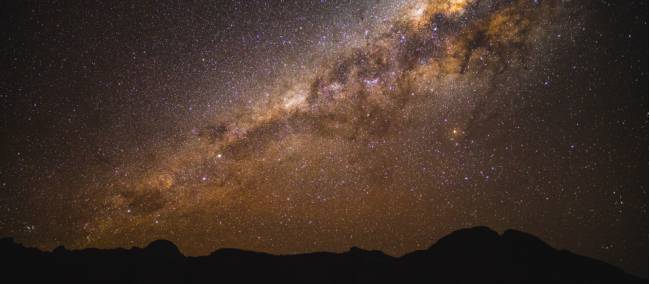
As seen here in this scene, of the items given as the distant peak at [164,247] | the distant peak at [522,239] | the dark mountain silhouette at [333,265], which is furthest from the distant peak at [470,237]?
the distant peak at [164,247]

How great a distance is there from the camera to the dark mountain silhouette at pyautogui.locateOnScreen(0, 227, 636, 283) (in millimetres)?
24391

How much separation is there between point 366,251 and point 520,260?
11.9 m

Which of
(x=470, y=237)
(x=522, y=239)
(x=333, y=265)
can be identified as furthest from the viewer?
(x=470, y=237)

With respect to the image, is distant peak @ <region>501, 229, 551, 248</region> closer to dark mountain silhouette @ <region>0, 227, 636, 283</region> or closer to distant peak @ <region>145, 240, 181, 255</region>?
dark mountain silhouette @ <region>0, 227, 636, 283</region>

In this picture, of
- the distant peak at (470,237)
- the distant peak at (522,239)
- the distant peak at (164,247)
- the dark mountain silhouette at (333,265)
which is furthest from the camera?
the distant peak at (470,237)

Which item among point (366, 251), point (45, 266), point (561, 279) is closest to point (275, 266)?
point (366, 251)

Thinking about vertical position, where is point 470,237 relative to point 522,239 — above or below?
above

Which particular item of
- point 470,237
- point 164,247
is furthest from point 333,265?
point 164,247

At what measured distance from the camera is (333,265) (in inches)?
1105

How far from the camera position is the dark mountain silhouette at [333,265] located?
2439cm

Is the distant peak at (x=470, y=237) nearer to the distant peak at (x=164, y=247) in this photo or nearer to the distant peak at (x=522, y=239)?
the distant peak at (x=522, y=239)

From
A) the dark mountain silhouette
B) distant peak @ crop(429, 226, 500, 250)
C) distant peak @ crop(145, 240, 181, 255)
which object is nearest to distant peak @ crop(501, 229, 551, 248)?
the dark mountain silhouette

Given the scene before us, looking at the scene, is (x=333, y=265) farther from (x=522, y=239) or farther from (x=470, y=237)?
(x=522, y=239)

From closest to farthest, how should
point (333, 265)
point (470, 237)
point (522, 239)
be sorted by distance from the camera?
1. point (333, 265)
2. point (522, 239)
3. point (470, 237)
